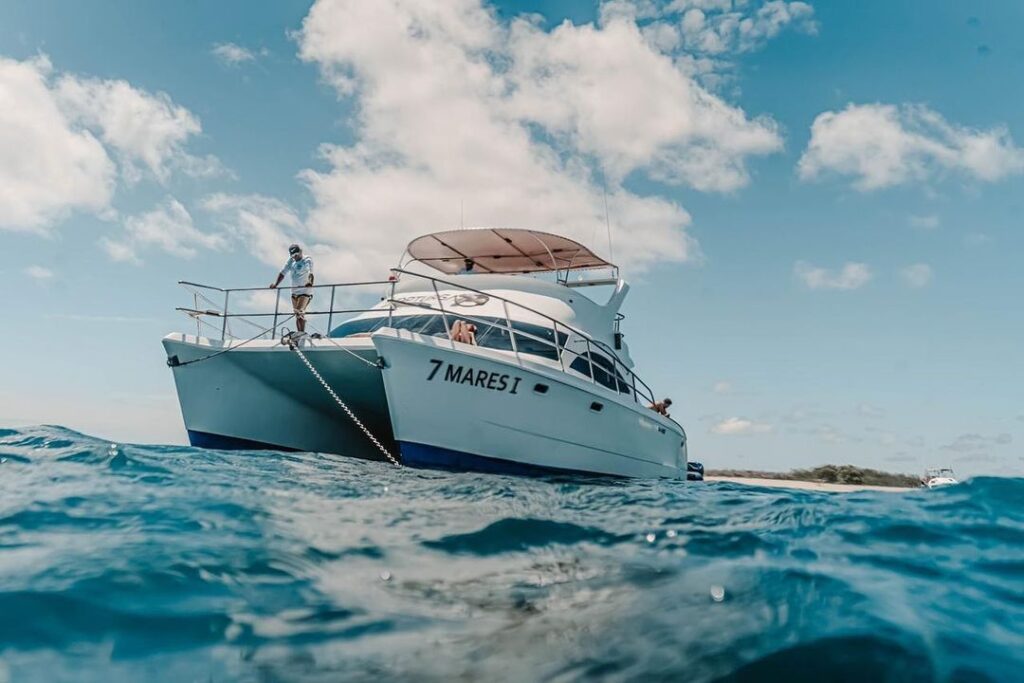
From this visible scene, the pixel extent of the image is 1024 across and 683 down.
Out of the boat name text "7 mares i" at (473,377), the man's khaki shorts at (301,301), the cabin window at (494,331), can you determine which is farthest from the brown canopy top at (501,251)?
the boat name text "7 mares i" at (473,377)

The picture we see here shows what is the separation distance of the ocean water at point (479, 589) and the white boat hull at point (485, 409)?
10.3 ft

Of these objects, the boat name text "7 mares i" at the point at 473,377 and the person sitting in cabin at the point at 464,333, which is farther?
the person sitting in cabin at the point at 464,333

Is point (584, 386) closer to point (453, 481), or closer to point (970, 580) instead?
point (453, 481)

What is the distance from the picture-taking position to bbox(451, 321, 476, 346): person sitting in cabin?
9.17m

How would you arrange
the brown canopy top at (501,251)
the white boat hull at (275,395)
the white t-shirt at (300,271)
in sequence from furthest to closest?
the brown canopy top at (501,251)
the white t-shirt at (300,271)
the white boat hull at (275,395)

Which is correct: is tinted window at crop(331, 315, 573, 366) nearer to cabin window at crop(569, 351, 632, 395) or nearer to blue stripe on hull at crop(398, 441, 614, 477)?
cabin window at crop(569, 351, 632, 395)

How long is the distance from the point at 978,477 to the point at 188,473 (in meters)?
8.30

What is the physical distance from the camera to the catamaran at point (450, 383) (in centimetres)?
841

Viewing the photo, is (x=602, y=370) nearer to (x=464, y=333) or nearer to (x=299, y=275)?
(x=464, y=333)

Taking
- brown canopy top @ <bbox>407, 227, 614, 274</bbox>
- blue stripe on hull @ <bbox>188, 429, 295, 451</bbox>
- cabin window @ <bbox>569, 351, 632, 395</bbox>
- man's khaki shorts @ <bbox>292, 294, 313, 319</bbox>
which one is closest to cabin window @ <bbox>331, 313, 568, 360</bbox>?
cabin window @ <bbox>569, 351, 632, 395</bbox>

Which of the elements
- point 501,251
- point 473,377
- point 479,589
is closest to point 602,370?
point 473,377

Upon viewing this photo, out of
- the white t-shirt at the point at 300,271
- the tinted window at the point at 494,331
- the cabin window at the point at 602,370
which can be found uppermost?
the white t-shirt at the point at 300,271

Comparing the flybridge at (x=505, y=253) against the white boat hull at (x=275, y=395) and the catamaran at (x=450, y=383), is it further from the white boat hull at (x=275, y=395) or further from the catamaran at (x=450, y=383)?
the white boat hull at (x=275, y=395)

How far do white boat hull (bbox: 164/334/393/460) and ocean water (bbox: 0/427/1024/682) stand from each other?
4.00m
